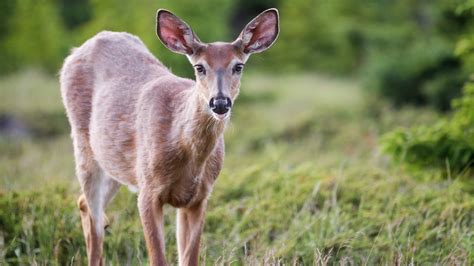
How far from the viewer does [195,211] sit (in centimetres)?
661

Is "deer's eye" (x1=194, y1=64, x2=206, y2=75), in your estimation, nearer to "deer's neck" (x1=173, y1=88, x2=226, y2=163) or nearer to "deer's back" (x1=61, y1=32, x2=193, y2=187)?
"deer's neck" (x1=173, y1=88, x2=226, y2=163)

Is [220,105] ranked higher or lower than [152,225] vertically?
higher

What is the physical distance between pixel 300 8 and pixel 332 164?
853 inches

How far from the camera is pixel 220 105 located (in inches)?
227

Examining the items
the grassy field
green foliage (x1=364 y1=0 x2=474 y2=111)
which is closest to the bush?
green foliage (x1=364 y1=0 x2=474 y2=111)

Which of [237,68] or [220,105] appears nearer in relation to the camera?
[220,105]

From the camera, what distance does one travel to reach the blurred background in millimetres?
7414

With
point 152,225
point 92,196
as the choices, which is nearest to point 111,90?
point 92,196

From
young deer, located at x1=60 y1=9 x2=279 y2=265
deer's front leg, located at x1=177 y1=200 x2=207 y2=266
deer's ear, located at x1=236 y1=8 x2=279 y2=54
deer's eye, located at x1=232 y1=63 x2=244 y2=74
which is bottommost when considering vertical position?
deer's front leg, located at x1=177 y1=200 x2=207 y2=266

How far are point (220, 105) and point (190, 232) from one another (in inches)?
51.0

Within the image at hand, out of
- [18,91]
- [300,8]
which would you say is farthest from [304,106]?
[300,8]

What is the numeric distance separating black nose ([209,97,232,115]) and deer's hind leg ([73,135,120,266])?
79.1 inches

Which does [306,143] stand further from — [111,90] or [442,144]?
[111,90]

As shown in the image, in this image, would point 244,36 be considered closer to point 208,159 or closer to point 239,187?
point 208,159
